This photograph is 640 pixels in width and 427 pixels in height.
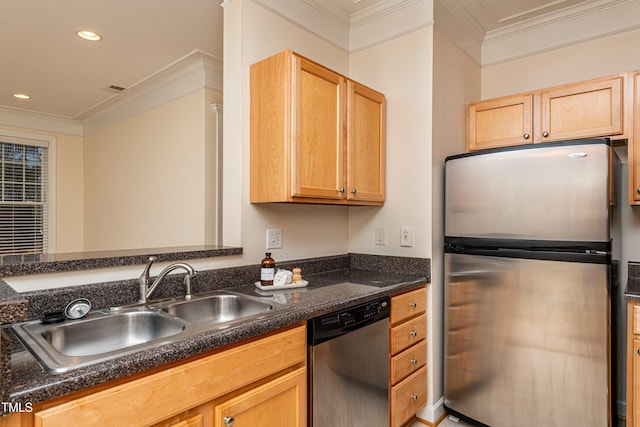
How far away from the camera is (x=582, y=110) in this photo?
218 cm

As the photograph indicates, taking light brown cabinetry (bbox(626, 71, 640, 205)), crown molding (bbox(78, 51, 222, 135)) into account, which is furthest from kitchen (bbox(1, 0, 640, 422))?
crown molding (bbox(78, 51, 222, 135))

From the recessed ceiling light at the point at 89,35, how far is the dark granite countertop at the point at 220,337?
2305 millimetres

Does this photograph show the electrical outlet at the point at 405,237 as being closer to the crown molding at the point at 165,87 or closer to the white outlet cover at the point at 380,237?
the white outlet cover at the point at 380,237

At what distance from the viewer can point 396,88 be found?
2.43 m

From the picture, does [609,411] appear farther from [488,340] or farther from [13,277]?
[13,277]

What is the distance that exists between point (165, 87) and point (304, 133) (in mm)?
2536

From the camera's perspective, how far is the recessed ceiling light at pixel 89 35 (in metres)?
2.76

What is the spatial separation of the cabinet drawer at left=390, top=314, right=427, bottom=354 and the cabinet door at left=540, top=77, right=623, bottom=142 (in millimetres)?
1370

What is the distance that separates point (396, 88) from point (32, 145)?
514 cm

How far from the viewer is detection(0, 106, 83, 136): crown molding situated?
4824 millimetres

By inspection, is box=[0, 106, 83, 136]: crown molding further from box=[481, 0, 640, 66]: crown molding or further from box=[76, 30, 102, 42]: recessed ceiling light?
box=[481, 0, 640, 66]: crown molding

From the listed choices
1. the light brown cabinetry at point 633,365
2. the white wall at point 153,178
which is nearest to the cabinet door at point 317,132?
the light brown cabinetry at point 633,365

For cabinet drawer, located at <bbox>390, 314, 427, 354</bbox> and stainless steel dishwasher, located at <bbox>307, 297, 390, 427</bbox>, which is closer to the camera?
stainless steel dishwasher, located at <bbox>307, 297, 390, 427</bbox>

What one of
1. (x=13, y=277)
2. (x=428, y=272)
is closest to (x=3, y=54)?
(x=13, y=277)
